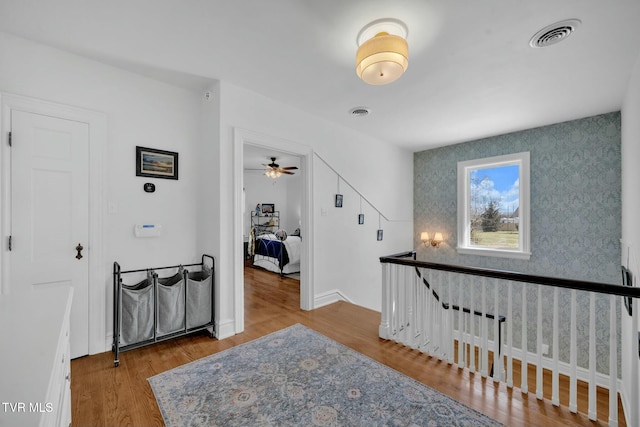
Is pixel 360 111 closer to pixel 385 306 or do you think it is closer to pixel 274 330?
pixel 385 306

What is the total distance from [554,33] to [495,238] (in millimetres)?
3394

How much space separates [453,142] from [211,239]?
432cm

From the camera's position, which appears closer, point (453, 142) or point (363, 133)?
point (363, 133)

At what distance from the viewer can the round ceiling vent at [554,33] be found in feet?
6.17

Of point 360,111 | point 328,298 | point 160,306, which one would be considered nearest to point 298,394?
point 160,306

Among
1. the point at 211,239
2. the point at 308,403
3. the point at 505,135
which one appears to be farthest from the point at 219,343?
the point at 505,135

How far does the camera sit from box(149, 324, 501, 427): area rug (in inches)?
66.5

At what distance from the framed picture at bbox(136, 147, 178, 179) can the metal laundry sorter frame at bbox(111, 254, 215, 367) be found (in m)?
0.88

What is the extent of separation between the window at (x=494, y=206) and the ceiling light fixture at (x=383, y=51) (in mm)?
3443

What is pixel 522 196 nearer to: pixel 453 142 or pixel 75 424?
pixel 453 142

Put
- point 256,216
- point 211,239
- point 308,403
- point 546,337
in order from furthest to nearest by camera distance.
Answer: point 256,216
point 546,337
point 211,239
point 308,403

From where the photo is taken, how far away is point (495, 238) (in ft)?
15.2

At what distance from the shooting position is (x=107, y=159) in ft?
8.10

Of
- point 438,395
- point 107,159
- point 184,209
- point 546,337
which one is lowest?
point 546,337
